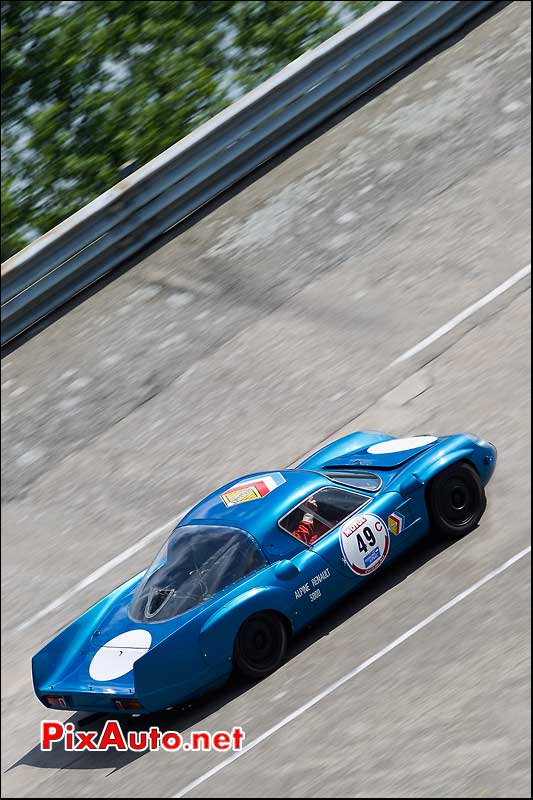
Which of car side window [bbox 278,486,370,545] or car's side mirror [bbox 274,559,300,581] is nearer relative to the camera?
car's side mirror [bbox 274,559,300,581]

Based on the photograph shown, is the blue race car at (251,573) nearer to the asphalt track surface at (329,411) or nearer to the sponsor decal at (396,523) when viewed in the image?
the sponsor decal at (396,523)

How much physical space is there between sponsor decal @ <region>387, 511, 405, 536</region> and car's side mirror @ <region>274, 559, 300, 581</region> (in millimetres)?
790

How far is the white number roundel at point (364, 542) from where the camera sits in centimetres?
820

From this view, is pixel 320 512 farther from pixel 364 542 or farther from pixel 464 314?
pixel 464 314

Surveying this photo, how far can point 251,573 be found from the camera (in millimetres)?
8000

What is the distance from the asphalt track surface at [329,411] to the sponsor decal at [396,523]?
34 cm

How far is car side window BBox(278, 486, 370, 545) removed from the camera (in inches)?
323

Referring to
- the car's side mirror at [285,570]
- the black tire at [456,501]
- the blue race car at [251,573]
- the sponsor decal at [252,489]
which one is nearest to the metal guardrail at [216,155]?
the blue race car at [251,573]

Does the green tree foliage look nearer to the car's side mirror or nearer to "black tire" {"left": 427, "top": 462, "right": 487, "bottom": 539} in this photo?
"black tire" {"left": 427, "top": 462, "right": 487, "bottom": 539}

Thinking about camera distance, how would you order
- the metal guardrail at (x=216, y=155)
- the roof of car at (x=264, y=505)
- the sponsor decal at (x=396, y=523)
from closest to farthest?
the roof of car at (x=264, y=505) → the sponsor decal at (x=396, y=523) → the metal guardrail at (x=216, y=155)

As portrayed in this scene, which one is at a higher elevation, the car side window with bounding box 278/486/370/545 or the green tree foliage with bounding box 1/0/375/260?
the green tree foliage with bounding box 1/0/375/260

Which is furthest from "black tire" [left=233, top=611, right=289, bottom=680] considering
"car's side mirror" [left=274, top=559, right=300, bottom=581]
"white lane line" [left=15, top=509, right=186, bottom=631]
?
"white lane line" [left=15, top=509, right=186, bottom=631]

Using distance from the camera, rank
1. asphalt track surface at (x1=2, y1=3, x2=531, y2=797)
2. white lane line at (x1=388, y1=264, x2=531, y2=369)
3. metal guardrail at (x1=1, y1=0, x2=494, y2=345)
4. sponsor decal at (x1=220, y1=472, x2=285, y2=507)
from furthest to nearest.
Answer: metal guardrail at (x1=1, y1=0, x2=494, y2=345) → white lane line at (x1=388, y1=264, x2=531, y2=369) → sponsor decal at (x1=220, y1=472, x2=285, y2=507) → asphalt track surface at (x1=2, y1=3, x2=531, y2=797)

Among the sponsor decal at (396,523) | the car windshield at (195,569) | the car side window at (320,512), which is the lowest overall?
the sponsor decal at (396,523)
